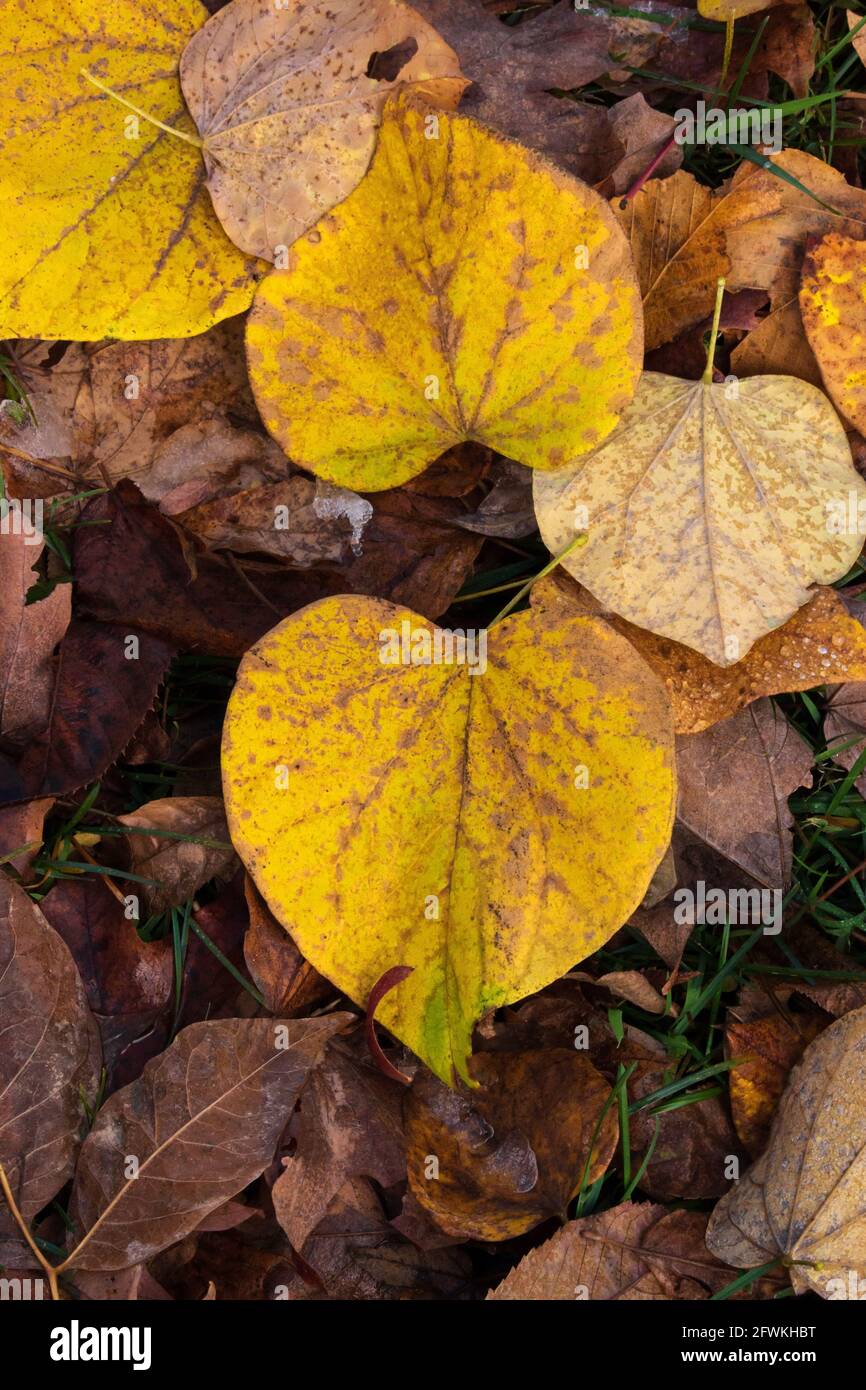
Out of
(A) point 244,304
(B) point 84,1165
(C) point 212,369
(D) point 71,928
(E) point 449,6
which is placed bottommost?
(B) point 84,1165

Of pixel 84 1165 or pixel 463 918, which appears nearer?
pixel 463 918

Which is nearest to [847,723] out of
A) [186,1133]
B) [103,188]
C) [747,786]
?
[747,786]

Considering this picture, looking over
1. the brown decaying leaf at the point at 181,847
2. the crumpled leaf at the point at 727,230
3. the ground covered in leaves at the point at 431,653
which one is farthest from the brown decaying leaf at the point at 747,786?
the brown decaying leaf at the point at 181,847

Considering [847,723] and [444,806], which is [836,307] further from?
[444,806]

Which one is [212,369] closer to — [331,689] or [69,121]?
[69,121]

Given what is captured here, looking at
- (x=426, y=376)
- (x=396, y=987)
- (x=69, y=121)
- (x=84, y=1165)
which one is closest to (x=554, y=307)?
(x=426, y=376)

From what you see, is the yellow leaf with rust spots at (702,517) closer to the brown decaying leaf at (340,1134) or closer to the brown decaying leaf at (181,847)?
the brown decaying leaf at (181,847)

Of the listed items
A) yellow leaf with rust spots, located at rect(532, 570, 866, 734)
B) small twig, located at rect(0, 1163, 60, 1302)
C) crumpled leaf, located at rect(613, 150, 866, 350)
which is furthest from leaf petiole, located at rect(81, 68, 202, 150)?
small twig, located at rect(0, 1163, 60, 1302)
